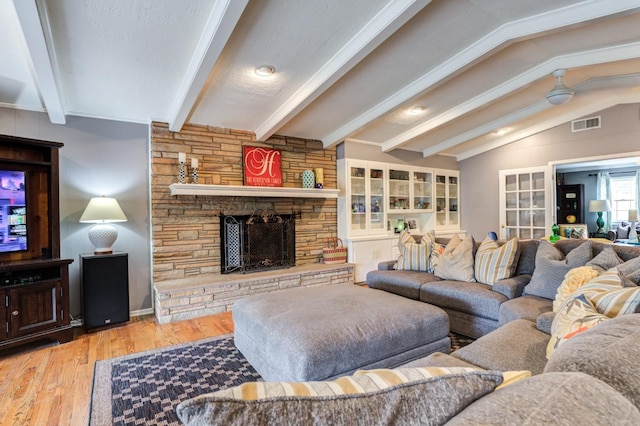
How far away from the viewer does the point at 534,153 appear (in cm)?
575

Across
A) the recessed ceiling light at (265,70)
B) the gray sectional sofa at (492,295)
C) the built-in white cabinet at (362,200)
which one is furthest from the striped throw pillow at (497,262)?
the recessed ceiling light at (265,70)

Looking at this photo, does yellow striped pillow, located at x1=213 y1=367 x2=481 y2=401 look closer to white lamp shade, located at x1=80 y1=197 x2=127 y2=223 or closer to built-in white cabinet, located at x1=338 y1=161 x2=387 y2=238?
white lamp shade, located at x1=80 y1=197 x2=127 y2=223

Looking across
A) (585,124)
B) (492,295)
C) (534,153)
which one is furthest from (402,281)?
(585,124)

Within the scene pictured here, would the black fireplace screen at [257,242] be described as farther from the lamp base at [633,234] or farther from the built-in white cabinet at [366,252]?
the lamp base at [633,234]

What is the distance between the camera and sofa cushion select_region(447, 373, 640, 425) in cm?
53

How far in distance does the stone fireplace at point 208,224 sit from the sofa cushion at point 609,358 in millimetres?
3497

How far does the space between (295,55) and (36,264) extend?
9.53ft

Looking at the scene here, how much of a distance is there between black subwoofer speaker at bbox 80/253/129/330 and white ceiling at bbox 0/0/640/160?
1561 millimetres

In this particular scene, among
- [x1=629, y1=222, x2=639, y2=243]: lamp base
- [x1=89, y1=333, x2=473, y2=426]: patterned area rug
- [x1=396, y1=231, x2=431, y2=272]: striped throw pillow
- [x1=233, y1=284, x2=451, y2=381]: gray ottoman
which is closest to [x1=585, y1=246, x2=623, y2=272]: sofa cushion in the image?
[x1=233, y1=284, x2=451, y2=381]: gray ottoman

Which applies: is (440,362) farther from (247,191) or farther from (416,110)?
(416,110)

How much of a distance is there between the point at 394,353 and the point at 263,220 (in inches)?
112

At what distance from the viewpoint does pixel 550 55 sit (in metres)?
3.41

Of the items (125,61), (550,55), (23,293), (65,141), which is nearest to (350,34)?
(125,61)

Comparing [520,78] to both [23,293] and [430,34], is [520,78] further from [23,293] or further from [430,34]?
[23,293]
